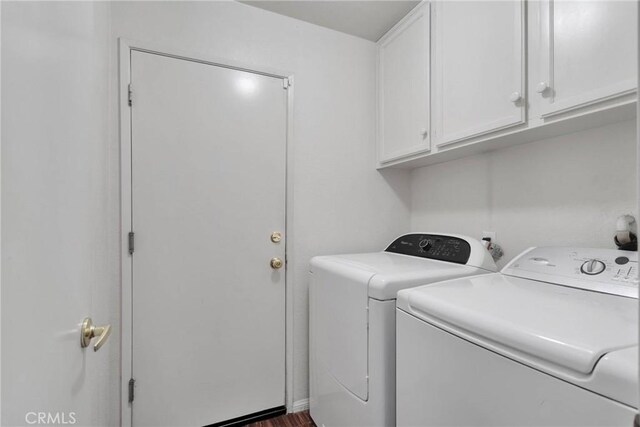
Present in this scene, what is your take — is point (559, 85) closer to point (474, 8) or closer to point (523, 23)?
point (523, 23)

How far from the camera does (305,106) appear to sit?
191cm

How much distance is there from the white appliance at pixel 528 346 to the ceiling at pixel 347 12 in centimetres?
159

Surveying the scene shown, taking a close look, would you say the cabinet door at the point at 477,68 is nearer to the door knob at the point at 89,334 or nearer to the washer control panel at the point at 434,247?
the washer control panel at the point at 434,247

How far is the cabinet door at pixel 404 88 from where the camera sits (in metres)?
1.65

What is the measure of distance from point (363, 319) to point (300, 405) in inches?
41.6

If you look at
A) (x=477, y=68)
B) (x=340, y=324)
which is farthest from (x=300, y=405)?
(x=477, y=68)

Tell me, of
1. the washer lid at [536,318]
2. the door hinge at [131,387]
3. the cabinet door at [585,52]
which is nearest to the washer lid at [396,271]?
the washer lid at [536,318]

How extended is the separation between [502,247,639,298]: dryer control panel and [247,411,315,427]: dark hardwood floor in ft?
4.60

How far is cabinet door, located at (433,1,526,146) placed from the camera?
118 centimetres

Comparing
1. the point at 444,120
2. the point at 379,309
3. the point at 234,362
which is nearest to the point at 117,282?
the point at 234,362

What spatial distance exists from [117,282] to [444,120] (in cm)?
186

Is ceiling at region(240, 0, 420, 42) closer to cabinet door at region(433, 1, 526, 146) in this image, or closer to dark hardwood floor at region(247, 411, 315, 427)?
cabinet door at region(433, 1, 526, 146)

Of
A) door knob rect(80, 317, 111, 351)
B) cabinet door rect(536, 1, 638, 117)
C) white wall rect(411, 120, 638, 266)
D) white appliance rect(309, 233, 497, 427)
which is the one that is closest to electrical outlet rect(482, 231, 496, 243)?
white wall rect(411, 120, 638, 266)

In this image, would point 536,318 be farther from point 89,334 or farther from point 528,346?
point 89,334
